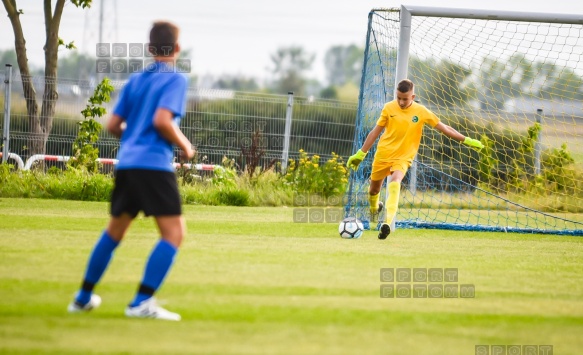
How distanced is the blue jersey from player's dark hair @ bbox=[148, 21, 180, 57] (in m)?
0.10

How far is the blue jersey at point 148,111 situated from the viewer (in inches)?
217

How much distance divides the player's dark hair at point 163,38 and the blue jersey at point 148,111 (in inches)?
3.8

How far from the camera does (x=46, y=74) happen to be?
19.2 metres

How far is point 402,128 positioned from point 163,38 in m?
5.70

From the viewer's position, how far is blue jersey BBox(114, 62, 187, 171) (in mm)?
5512

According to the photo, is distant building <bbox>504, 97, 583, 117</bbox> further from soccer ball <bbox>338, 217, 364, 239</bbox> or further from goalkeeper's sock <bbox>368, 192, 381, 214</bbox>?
soccer ball <bbox>338, 217, 364, 239</bbox>

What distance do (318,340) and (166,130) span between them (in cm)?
154

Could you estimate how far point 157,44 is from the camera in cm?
567

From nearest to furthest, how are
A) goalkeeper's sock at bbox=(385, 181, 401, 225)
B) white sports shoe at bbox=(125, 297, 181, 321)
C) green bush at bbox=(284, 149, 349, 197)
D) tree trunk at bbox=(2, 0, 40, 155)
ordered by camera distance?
white sports shoe at bbox=(125, 297, 181, 321) → goalkeeper's sock at bbox=(385, 181, 401, 225) → green bush at bbox=(284, 149, 349, 197) → tree trunk at bbox=(2, 0, 40, 155)

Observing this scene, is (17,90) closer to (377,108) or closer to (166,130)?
(377,108)

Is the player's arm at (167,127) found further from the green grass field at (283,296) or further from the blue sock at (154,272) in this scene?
the green grass field at (283,296)

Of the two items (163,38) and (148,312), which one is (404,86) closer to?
Answer: (163,38)

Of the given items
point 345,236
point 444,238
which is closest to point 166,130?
point 345,236

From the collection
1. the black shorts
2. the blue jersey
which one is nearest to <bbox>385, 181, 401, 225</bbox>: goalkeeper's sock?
the blue jersey
